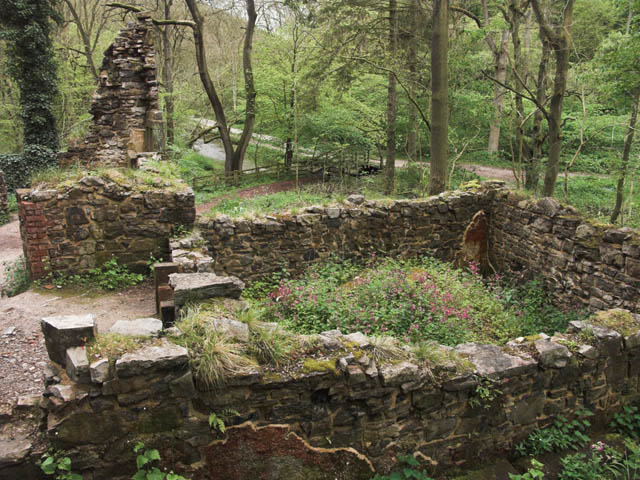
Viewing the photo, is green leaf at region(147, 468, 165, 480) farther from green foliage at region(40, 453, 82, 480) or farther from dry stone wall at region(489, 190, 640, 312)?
dry stone wall at region(489, 190, 640, 312)

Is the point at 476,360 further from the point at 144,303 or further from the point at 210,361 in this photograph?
the point at 144,303

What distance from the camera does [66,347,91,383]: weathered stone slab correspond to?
3158mm

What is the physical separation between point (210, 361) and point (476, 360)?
95.6 inches

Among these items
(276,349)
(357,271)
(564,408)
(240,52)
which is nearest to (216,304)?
(276,349)

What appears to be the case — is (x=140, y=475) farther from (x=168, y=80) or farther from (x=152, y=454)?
(x=168, y=80)

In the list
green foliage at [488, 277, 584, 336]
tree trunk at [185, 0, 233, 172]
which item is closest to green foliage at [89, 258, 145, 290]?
green foliage at [488, 277, 584, 336]

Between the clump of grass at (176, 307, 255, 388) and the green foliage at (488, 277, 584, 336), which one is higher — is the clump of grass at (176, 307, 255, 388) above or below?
above

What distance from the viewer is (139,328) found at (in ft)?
11.8

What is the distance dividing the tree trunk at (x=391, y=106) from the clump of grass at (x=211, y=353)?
12.9 m

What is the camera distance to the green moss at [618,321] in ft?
15.8

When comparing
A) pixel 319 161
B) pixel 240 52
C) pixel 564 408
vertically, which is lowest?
pixel 564 408

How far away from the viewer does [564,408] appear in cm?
459

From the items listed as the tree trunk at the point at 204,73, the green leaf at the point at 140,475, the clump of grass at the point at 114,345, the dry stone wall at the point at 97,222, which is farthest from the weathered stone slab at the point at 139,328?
the tree trunk at the point at 204,73

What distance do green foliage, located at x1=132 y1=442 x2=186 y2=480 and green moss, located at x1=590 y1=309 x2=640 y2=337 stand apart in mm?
4501
